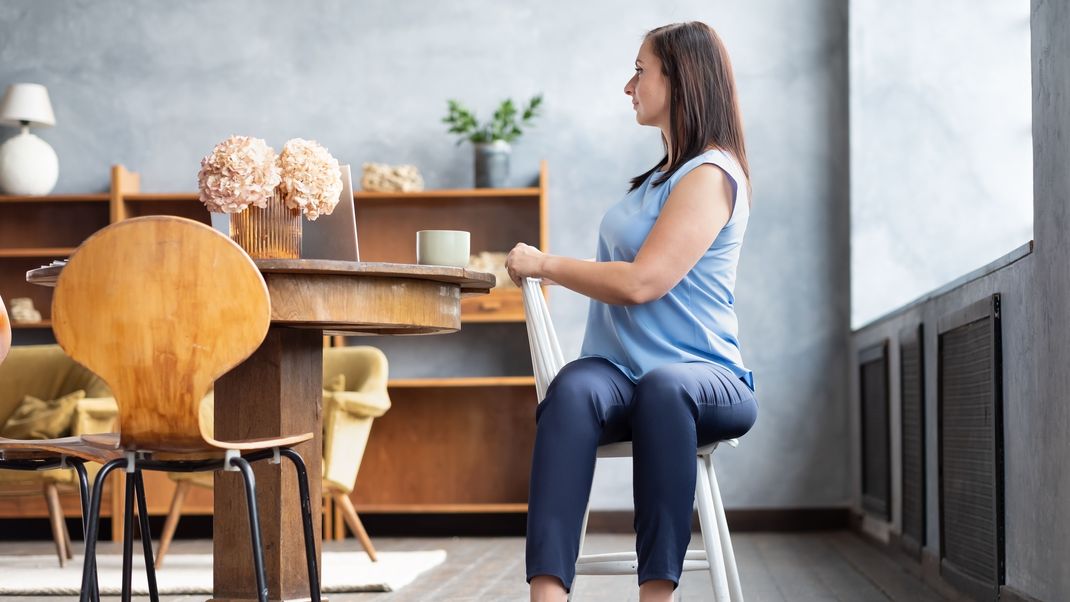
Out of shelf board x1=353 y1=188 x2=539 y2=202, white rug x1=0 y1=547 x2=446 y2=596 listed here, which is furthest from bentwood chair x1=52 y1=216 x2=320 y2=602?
shelf board x1=353 y1=188 x2=539 y2=202

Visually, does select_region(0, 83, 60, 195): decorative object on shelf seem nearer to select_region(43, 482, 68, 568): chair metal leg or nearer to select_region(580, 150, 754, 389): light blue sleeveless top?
select_region(43, 482, 68, 568): chair metal leg

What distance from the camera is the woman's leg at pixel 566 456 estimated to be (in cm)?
167

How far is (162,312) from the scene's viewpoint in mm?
1799

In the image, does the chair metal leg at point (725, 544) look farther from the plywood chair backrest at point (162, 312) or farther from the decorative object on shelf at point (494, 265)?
the decorative object on shelf at point (494, 265)

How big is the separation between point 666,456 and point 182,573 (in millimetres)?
2346

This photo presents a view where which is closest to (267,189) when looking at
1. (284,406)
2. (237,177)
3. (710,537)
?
(237,177)

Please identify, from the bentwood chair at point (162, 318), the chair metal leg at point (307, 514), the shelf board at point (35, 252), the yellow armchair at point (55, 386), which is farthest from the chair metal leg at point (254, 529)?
the shelf board at point (35, 252)

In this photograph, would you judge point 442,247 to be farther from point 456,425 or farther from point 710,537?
point 456,425

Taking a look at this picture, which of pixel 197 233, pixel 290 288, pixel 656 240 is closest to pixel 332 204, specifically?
pixel 290 288

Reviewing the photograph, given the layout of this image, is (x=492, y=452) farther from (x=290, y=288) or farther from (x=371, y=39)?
(x=290, y=288)

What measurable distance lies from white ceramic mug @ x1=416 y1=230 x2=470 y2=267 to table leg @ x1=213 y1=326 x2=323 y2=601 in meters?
0.33

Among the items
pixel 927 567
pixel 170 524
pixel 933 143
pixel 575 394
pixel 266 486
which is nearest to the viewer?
pixel 575 394

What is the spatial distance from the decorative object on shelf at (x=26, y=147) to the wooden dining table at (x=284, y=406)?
298 centimetres

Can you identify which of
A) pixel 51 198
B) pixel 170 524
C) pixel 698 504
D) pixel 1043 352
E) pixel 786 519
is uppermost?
pixel 51 198
